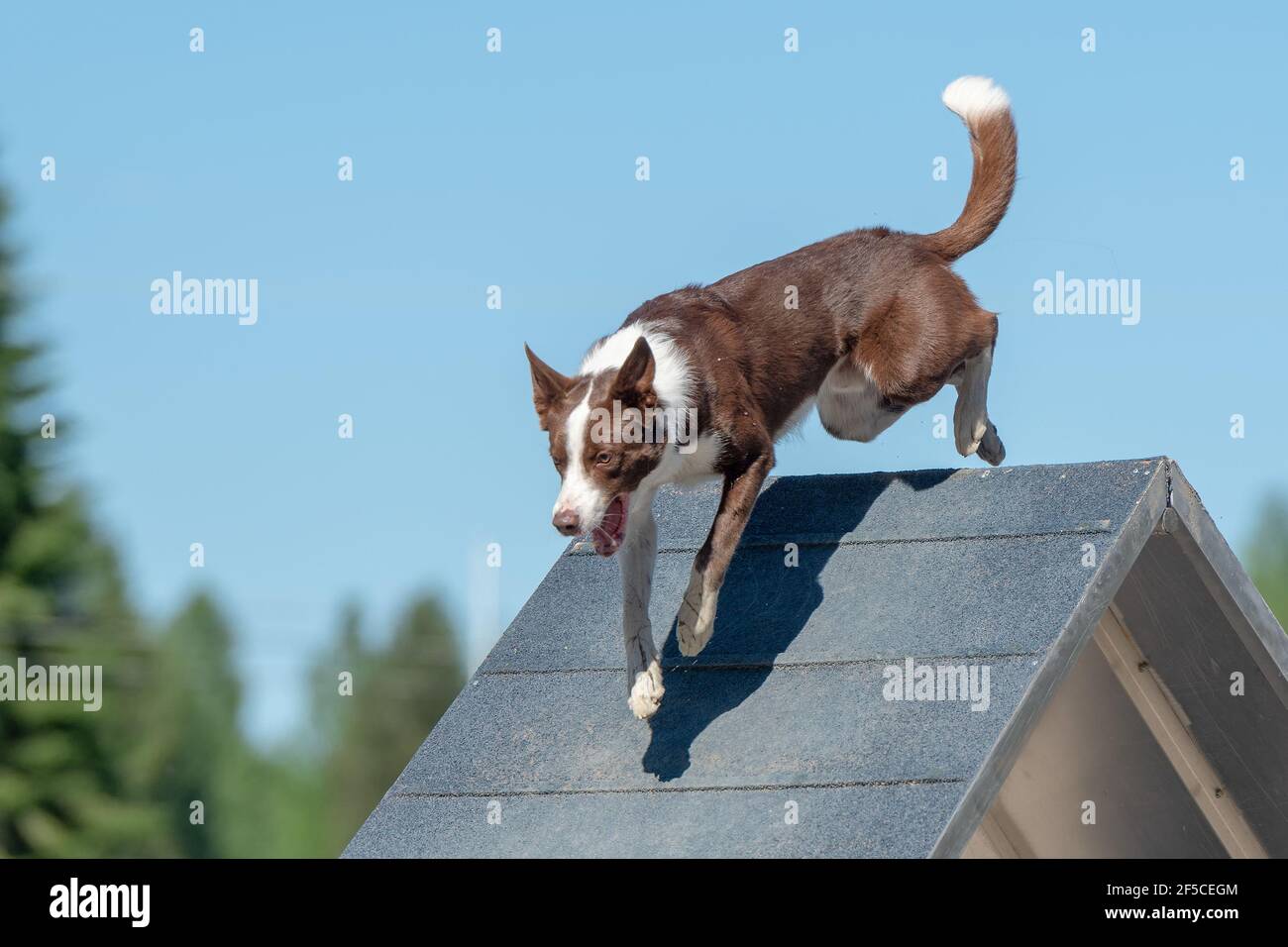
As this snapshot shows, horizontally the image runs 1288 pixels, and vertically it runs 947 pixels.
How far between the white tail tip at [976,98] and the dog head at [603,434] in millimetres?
1995

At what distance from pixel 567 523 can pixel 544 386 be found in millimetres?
584

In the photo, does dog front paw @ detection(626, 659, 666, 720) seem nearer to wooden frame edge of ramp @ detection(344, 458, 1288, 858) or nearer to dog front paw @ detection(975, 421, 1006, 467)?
wooden frame edge of ramp @ detection(344, 458, 1288, 858)

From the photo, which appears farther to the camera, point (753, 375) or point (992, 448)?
point (992, 448)

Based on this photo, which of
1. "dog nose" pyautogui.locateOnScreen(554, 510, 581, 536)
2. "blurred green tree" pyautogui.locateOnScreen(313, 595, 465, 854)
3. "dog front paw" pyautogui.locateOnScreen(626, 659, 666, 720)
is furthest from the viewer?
"blurred green tree" pyautogui.locateOnScreen(313, 595, 465, 854)

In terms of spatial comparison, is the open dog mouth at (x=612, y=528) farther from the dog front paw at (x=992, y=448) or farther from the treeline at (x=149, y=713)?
the treeline at (x=149, y=713)


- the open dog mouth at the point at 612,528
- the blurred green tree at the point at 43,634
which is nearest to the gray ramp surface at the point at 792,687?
the open dog mouth at the point at 612,528

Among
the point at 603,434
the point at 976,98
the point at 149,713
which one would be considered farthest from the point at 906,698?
the point at 149,713

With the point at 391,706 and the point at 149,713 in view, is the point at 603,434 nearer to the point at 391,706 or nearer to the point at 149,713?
the point at 149,713

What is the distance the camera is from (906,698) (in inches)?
209

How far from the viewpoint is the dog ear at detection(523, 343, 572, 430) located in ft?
18.7

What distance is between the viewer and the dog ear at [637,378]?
559 centimetres

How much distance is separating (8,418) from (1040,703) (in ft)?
A: 69.5

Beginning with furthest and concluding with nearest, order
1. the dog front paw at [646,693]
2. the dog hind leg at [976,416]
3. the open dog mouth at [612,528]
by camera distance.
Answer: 1. the dog hind leg at [976,416]
2. the open dog mouth at [612,528]
3. the dog front paw at [646,693]

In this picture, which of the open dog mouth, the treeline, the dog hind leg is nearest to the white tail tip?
the dog hind leg
